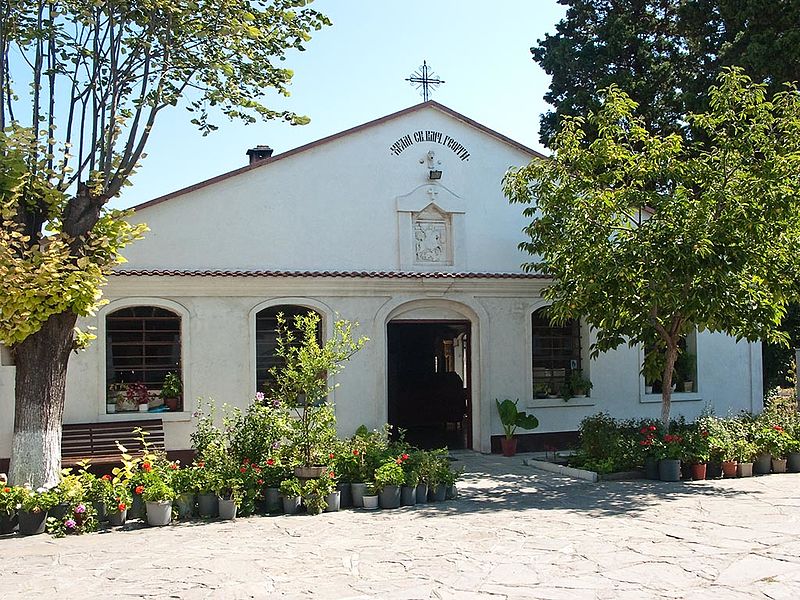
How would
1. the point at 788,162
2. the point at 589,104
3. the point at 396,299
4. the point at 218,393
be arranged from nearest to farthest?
the point at 788,162 < the point at 218,393 < the point at 396,299 < the point at 589,104

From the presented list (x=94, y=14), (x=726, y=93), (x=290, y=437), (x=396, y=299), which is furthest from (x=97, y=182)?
(x=726, y=93)

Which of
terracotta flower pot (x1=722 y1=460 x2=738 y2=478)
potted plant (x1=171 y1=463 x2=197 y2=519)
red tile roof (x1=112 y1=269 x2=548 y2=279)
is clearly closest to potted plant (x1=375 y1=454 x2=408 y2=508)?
potted plant (x1=171 y1=463 x2=197 y2=519)

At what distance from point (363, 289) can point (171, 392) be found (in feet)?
12.0

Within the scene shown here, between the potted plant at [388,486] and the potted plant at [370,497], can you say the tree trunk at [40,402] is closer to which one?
the potted plant at [370,497]

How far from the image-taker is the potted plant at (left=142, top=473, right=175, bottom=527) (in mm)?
9867

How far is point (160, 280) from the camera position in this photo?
13742mm

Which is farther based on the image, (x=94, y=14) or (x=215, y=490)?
(x=94, y=14)

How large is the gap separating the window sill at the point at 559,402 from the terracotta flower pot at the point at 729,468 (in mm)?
3665

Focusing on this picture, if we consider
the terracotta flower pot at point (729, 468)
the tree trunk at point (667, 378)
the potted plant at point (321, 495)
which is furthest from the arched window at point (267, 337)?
the terracotta flower pot at point (729, 468)

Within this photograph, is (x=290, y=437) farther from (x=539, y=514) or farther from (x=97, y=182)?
(x=97, y=182)

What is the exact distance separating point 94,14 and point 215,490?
20.5ft

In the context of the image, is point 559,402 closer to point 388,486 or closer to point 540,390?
point 540,390

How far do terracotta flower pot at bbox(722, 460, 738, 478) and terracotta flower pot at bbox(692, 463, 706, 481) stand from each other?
0.39 metres

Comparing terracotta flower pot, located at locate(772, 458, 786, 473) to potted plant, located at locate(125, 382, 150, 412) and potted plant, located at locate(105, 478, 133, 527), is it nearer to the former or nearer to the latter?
potted plant, located at locate(105, 478, 133, 527)
